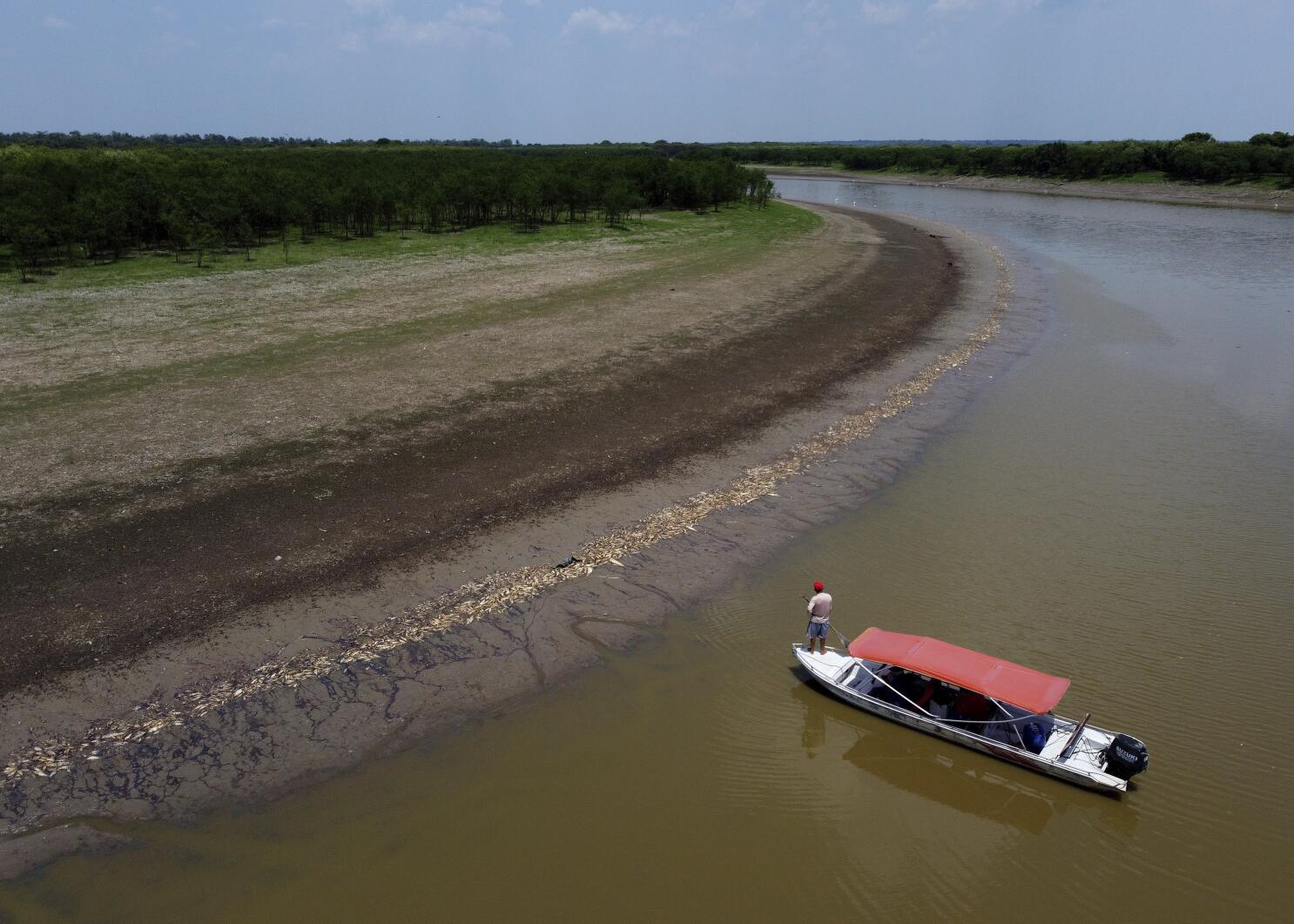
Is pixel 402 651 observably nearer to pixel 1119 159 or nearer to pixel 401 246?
pixel 401 246

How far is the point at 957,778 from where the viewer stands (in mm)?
11969

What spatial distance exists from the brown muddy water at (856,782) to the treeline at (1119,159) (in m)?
Result: 100

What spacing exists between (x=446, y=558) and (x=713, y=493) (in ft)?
23.1

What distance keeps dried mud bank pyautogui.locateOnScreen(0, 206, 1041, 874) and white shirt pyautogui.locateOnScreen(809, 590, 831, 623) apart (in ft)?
9.59

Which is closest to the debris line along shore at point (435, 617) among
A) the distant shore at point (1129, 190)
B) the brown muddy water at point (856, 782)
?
the brown muddy water at point (856, 782)

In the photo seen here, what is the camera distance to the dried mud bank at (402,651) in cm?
1141

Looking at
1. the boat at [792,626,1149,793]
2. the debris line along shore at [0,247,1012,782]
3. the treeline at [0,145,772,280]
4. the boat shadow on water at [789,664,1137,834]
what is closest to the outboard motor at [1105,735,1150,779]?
the boat at [792,626,1149,793]

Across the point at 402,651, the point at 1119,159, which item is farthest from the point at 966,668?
the point at 1119,159

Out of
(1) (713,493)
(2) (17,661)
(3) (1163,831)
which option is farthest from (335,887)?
(1) (713,493)

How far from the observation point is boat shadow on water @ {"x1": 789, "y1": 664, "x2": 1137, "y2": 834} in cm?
1130

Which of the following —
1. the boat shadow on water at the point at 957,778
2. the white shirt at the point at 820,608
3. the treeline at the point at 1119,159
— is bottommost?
the boat shadow on water at the point at 957,778

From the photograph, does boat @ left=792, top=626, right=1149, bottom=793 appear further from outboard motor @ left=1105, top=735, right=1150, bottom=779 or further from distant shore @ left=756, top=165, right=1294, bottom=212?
distant shore @ left=756, top=165, right=1294, bottom=212

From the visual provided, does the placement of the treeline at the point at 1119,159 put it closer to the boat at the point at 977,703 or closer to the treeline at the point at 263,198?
the treeline at the point at 263,198

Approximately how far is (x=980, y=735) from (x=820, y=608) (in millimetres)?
3138
